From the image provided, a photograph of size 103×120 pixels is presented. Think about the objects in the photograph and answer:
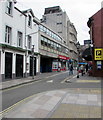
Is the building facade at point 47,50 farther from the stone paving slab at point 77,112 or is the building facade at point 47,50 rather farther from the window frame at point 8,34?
→ the stone paving slab at point 77,112

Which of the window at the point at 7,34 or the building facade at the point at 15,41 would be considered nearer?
the building facade at the point at 15,41

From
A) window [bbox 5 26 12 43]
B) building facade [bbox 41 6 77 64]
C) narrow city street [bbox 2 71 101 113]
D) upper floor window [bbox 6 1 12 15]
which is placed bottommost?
narrow city street [bbox 2 71 101 113]

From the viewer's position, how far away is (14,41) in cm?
1702

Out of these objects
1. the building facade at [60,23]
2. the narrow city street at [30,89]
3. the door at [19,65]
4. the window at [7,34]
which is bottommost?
the narrow city street at [30,89]

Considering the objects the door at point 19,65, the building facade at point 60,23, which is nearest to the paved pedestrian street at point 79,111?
the door at point 19,65

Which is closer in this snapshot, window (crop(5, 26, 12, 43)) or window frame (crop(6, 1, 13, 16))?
window (crop(5, 26, 12, 43))

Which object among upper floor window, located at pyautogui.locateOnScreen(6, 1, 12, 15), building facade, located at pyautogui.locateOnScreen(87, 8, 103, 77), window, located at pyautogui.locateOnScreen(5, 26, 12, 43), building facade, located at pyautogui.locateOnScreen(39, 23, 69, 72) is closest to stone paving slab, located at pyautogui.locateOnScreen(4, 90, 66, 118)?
window, located at pyautogui.locateOnScreen(5, 26, 12, 43)

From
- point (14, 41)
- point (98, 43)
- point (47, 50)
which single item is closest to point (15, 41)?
point (14, 41)

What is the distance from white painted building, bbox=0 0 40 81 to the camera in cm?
1501

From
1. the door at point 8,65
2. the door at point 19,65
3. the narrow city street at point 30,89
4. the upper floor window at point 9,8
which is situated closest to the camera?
the narrow city street at point 30,89

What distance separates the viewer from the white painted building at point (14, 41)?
591 inches

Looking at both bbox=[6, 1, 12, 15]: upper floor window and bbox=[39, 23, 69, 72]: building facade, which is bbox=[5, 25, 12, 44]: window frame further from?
bbox=[39, 23, 69, 72]: building facade

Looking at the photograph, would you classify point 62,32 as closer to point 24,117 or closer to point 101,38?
point 101,38

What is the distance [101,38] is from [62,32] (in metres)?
37.4
